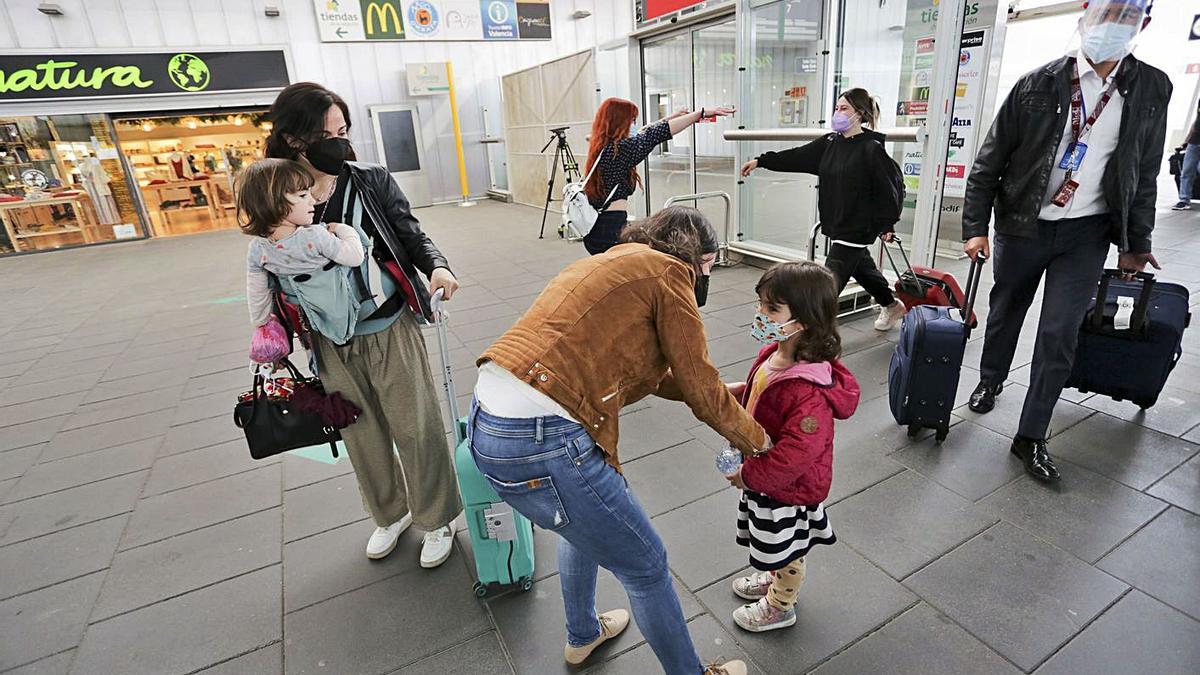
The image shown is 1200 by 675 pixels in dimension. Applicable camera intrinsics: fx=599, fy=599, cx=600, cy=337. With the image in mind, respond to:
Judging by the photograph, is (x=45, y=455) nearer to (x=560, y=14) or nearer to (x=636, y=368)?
(x=636, y=368)

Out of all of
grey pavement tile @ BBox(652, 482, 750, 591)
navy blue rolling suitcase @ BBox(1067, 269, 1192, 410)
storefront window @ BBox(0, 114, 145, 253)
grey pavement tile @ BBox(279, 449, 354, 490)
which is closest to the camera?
grey pavement tile @ BBox(652, 482, 750, 591)

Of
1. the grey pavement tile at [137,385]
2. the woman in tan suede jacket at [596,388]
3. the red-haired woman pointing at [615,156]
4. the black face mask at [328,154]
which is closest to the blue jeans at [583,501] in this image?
the woman in tan suede jacket at [596,388]

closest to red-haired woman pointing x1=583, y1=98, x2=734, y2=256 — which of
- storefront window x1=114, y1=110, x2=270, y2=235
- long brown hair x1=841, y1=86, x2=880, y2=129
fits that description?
long brown hair x1=841, y1=86, x2=880, y2=129

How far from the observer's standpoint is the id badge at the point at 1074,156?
2430 millimetres

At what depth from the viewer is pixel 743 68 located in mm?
5730

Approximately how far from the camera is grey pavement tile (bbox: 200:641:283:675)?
75.8 inches

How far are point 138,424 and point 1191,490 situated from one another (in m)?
5.50

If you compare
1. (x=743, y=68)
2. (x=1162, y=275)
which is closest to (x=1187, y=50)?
(x=1162, y=275)

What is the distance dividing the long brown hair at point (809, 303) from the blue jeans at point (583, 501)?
66 cm

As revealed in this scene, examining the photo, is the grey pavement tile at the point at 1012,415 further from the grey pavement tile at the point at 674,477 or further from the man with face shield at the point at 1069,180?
the grey pavement tile at the point at 674,477

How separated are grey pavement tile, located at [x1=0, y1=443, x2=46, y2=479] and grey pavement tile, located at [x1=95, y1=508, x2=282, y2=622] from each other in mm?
1402

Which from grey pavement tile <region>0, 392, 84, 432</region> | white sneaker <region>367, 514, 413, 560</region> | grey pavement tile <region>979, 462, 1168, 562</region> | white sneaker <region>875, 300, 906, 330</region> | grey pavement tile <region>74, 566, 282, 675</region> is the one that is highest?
white sneaker <region>875, 300, 906, 330</region>

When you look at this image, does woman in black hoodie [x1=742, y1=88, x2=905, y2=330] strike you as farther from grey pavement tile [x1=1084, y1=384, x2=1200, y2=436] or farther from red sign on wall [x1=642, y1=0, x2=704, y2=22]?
red sign on wall [x1=642, y1=0, x2=704, y2=22]

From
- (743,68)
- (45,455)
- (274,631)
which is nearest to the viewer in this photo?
(274,631)
